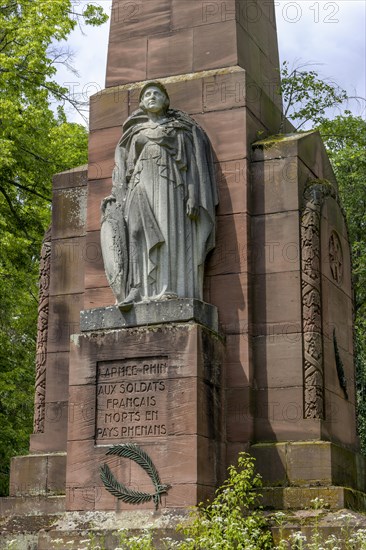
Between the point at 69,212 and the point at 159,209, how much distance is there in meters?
2.35

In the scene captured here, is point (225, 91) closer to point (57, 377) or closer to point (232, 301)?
point (232, 301)

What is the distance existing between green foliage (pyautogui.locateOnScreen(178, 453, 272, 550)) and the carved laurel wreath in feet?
1.78

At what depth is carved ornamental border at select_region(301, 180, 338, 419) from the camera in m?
12.4

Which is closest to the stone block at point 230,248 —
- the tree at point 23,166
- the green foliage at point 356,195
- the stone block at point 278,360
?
the stone block at point 278,360

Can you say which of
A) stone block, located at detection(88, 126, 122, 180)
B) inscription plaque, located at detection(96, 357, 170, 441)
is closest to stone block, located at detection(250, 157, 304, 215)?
stone block, located at detection(88, 126, 122, 180)

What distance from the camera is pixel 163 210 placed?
501 inches

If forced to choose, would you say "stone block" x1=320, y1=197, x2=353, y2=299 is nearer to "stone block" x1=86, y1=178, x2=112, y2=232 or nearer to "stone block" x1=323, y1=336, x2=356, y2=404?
"stone block" x1=323, y1=336, x2=356, y2=404

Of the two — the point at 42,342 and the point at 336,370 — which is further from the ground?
the point at 42,342

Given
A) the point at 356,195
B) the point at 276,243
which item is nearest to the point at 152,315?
the point at 276,243

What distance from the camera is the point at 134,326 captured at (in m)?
12.3

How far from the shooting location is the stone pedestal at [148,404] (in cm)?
1160

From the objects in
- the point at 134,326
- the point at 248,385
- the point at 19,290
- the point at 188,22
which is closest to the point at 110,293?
the point at 134,326

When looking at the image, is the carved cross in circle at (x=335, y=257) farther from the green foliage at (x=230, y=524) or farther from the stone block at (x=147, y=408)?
the green foliage at (x=230, y=524)

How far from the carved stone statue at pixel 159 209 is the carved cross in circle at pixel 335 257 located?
5.99ft
